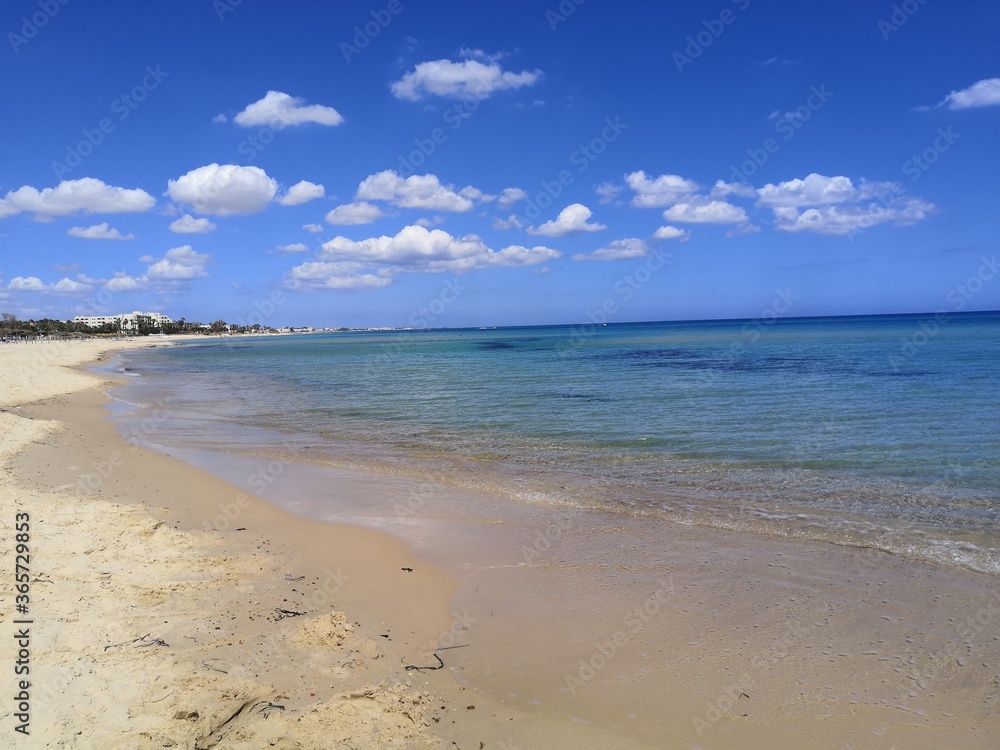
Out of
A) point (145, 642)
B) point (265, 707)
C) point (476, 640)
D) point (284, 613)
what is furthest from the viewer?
point (284, 613)

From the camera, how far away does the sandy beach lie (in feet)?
13.9

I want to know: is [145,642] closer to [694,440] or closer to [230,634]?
[230,634]

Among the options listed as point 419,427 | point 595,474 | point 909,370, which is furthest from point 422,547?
point 909,370

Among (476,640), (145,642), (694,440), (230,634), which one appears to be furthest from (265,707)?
(694,440)

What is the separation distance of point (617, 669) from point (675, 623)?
3.57ft

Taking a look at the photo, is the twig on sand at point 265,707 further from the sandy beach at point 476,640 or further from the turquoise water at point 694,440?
the turquoise water at point 694,440

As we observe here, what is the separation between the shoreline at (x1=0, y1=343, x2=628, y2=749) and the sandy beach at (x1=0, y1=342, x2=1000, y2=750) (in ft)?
0.08

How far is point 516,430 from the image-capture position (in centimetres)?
1706

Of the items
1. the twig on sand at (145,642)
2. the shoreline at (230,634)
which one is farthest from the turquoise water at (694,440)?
the twig on sand at (145,642)

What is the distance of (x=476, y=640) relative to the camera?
18.3ft

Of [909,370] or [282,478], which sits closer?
[282,478]

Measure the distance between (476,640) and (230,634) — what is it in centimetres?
234

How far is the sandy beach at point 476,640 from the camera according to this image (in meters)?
4.23

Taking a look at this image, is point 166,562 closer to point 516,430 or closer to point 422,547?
point 422,547
